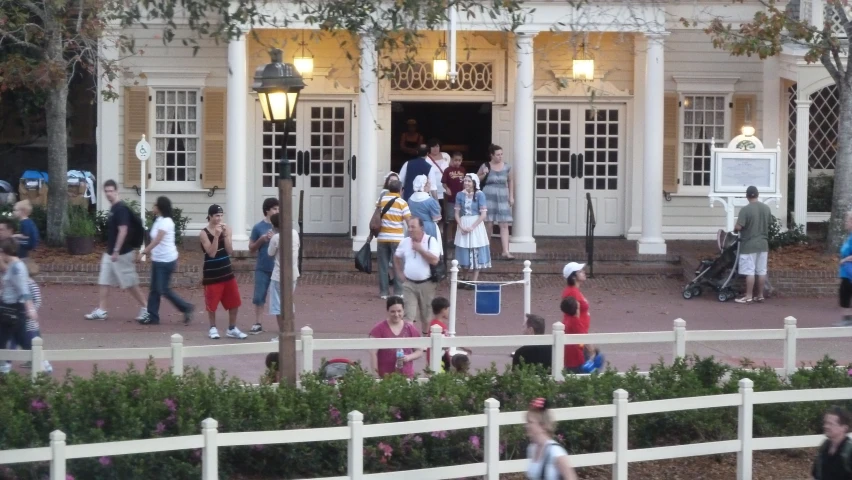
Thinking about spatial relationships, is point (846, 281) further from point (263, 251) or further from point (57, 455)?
point (57, 455)

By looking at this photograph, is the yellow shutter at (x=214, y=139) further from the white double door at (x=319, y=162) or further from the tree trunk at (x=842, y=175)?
the tree trunk at (x=842, y=175)

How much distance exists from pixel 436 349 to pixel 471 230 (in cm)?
676

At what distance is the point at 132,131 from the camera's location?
21.0m

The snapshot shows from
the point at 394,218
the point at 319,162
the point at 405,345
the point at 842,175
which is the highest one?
the point at 319,162

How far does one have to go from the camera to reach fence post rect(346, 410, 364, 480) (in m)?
8.05

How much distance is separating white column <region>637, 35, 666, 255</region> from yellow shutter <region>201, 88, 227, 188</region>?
23.3ft

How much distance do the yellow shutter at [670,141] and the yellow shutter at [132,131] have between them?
8820 mm

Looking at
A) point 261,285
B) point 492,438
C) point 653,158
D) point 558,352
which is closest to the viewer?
point 492,438

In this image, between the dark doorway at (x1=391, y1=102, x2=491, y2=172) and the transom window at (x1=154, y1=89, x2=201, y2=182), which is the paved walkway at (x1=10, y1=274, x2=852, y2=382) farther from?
the dark doorway at (x1=391, y1=102, x2=491, y2=172)

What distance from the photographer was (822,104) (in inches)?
878

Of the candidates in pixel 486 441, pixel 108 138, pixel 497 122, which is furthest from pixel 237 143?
pixel 486 441

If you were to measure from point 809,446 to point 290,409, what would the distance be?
14.3ft

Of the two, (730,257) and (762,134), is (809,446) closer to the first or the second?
(730,257)

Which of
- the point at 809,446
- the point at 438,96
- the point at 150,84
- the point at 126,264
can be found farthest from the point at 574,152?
the point at 809,446
